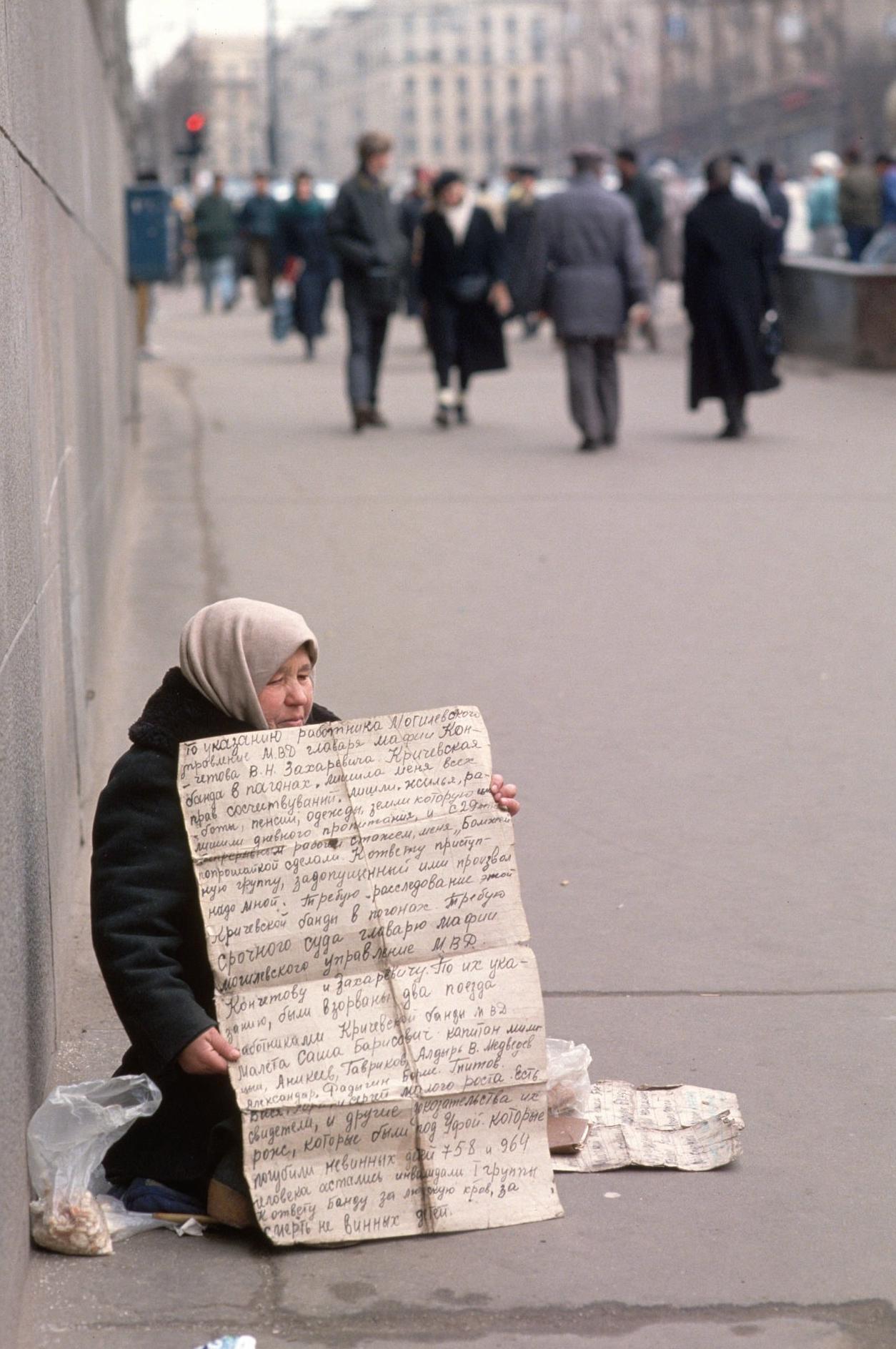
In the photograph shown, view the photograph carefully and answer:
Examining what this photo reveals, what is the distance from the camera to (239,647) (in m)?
3.19

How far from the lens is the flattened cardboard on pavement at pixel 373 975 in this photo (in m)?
3.13

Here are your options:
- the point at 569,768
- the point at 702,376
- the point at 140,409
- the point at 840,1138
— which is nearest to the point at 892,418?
the point at 702,376

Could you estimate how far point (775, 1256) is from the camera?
122 inches

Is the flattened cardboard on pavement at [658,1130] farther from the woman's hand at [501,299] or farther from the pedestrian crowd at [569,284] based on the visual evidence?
the woman's hand at [501,299]

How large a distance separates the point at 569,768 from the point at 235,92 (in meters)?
84.9

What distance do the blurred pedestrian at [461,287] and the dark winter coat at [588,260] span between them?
2.93ft

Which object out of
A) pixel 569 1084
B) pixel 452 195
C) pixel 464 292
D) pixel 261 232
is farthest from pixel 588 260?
pixel 261 232

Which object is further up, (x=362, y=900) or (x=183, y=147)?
(x=183, y=147)

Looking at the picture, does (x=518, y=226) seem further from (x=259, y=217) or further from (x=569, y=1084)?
(x=569, y=1084)

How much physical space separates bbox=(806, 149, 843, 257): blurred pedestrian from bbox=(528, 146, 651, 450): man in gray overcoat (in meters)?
12.7

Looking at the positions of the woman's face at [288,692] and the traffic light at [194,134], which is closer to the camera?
the woman's face at [288,692]

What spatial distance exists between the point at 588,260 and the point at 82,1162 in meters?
10.8

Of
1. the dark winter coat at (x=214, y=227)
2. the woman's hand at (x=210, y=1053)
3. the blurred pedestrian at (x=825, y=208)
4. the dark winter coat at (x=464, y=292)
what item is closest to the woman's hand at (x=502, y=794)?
the woman's hand at (x=210, y=1053)

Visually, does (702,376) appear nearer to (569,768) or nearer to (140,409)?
(140,409)
